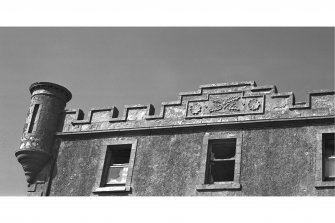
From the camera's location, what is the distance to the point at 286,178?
61.8 ft

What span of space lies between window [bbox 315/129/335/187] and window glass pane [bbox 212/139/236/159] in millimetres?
2521

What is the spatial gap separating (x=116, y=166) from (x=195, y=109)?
291cm

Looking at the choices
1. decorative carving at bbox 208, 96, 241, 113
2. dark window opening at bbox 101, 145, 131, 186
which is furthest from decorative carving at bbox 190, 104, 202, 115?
dark window opening at bbox 101, 145, 131, 186

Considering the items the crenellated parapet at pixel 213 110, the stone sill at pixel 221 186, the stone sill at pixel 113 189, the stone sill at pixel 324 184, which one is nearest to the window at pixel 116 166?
the stone sill at pixel 113 189

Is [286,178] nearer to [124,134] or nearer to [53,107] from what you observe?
[124,134]

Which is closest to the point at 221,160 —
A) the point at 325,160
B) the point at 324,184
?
the point at 325,160

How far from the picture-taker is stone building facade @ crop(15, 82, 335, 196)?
19141mm

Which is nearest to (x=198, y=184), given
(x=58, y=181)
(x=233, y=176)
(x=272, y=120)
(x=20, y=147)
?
(x=233, y=176)

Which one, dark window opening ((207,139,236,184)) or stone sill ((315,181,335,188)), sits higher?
dark window opening ((207,139,236,184))

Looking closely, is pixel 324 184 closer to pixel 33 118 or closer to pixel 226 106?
pixel 226 106

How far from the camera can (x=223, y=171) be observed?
20641 millimetres

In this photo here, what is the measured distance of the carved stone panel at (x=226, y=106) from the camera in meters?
20.5

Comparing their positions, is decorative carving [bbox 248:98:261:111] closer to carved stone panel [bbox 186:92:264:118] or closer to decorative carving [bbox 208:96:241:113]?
carved stone panel [bbox 186:92:264:118]

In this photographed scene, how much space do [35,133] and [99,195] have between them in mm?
3033
